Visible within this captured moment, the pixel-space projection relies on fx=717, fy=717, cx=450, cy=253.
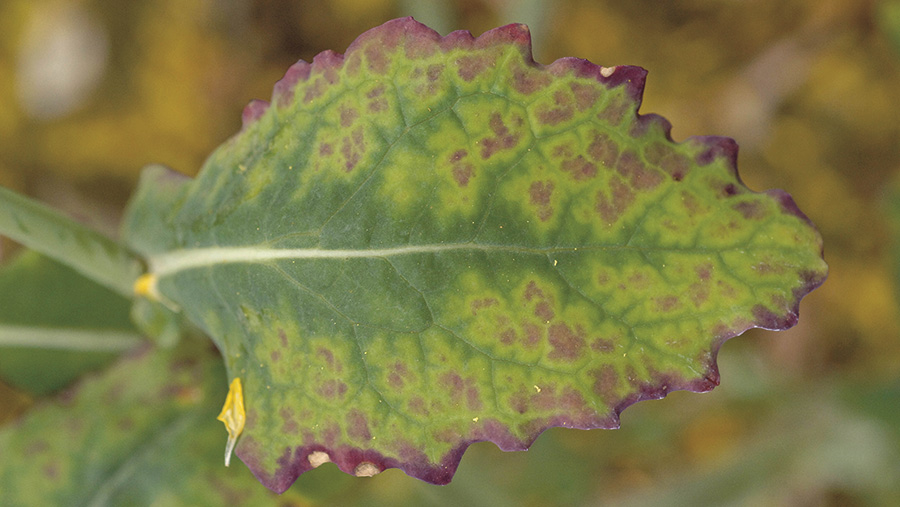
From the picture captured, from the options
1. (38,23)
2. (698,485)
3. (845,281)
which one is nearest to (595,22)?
(845,281)

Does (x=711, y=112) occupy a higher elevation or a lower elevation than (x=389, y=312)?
higher

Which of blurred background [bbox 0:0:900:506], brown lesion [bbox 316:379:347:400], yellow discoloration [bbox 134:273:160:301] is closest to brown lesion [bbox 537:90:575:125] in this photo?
brown lesion [bbox 316:379:347:400]

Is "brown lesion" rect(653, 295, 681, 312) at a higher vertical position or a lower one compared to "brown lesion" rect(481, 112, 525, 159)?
lower

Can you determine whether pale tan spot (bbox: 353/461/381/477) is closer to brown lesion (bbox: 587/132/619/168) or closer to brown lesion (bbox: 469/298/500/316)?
brown lesion (bbox: 469/298/500/316)

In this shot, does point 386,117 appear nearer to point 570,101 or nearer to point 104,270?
→ point 570,101

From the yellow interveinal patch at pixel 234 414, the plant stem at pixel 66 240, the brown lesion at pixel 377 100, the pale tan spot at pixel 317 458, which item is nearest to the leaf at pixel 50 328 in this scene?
the plant stem at pixel 66 240

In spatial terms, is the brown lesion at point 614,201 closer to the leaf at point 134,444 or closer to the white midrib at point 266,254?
the white midrib at point 266,254
